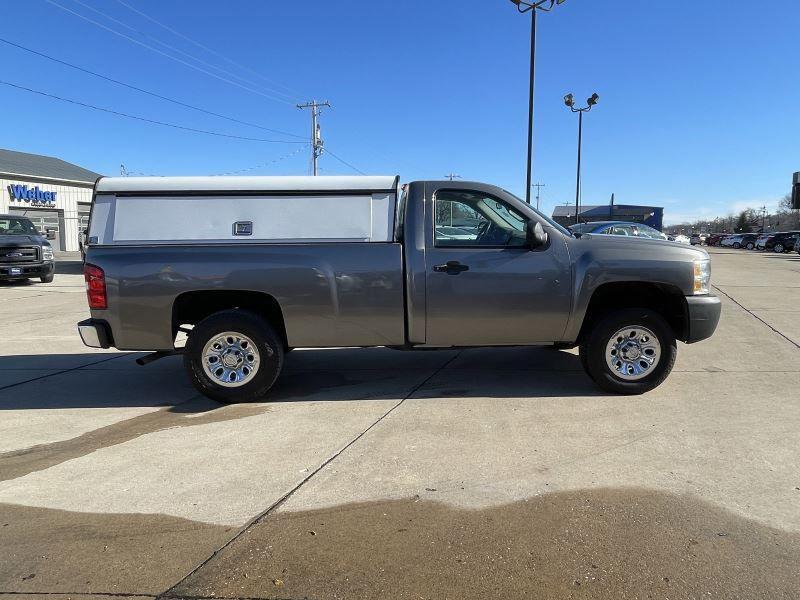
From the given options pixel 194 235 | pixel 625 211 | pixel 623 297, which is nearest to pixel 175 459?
pixel 194 235

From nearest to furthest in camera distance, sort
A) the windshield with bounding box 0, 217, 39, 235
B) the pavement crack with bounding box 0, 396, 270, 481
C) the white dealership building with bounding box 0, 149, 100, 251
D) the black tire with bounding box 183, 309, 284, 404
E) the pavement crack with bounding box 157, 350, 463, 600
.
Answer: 1. the pavement crack with bounding box 157, 350, 463, 600
2. the pavement crack with bounding box 0, 396, 270, 481
3. the black tire with bounding box 183, 309, 284, 404
4. the windshield with bounding box 0, 217, 39, 235
5. the white dealership building with bounding box 0, 149, 100, 251

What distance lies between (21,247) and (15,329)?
8.21m

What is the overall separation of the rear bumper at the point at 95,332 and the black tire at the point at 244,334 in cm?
71

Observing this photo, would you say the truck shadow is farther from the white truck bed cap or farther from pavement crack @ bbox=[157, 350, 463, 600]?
the white truck bed cap

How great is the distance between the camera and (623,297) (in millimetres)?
5500

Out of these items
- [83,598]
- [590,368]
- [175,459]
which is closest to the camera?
[83,598]

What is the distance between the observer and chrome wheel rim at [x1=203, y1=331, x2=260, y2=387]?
5078 mm

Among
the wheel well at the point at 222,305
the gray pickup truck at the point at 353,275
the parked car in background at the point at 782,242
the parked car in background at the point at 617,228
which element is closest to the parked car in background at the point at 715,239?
the parked car in background at the point at 782,242

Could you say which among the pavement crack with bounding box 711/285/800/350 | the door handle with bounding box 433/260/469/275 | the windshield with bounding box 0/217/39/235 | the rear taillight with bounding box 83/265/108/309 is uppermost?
the windshield with bounding box 0/217/39/235

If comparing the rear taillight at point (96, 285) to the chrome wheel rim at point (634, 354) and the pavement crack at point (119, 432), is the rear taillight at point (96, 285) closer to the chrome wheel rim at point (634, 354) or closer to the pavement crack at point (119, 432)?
the pavement crack at point (119, 432)

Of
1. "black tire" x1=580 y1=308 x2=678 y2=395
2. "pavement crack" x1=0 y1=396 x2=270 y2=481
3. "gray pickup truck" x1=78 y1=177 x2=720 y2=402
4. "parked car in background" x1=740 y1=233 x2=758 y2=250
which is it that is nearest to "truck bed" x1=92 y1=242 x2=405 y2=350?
"gray pickup truck" x1=78 y1=177 x2=720 y2=402

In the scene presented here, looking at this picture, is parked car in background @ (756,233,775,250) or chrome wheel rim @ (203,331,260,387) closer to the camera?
chrome wheel rim @ (203,331,260,387)

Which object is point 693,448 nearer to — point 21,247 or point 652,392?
point 652,392

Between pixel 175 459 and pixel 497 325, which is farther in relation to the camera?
pixel 497 325
